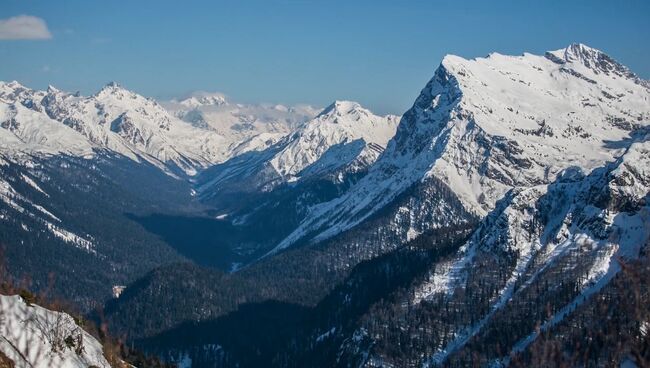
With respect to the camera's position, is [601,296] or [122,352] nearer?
[122,352]

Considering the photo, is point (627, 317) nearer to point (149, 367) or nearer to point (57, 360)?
point (149, 367)

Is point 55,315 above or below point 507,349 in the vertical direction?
below

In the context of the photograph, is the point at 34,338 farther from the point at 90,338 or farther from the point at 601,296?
the point at 601,296

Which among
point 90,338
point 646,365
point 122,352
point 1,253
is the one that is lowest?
point 646,365

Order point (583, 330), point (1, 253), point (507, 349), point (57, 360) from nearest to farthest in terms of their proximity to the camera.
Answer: point (1, 253), point (57, 360), point (583, 330), point (507, 349)

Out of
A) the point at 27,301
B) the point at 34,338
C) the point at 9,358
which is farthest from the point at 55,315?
the point at 9,358

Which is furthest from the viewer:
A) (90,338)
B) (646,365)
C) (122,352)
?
(122,352)
